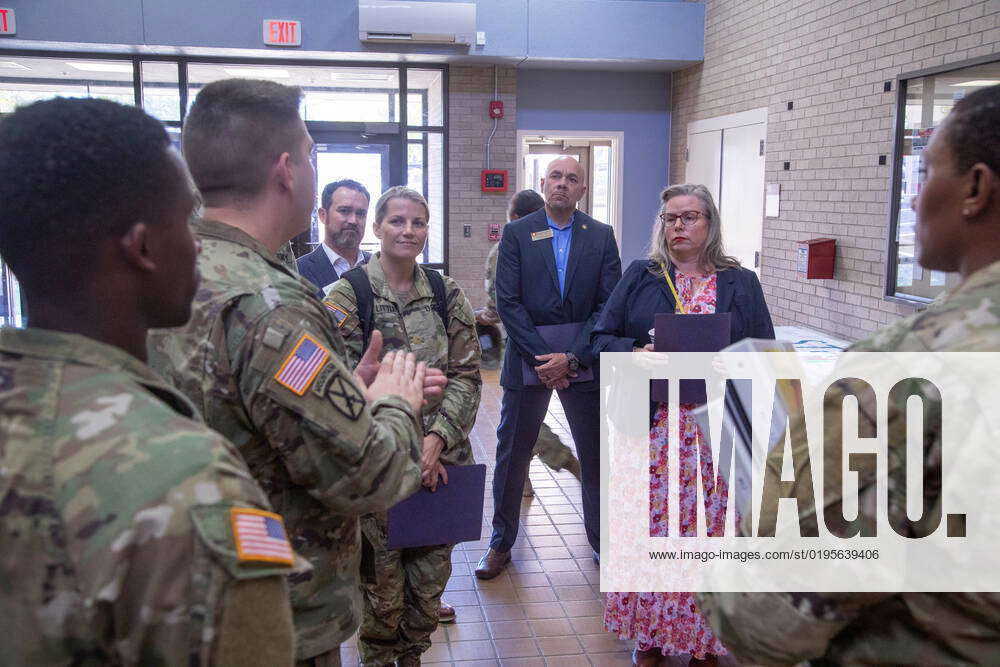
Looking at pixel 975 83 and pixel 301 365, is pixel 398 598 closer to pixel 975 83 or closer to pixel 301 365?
pixel 301 365

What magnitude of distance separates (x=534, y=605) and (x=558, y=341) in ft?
4.01

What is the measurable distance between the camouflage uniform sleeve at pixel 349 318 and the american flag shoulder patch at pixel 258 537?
187 cm

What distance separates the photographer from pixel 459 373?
2.91 m

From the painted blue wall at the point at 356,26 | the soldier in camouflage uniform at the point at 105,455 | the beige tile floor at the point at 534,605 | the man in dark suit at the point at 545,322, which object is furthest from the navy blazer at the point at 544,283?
the painted blue wall at the point at 356,26

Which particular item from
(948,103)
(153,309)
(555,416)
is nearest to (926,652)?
(153,309)

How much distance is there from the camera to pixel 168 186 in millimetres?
961

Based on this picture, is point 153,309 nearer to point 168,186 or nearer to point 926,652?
point 168,186

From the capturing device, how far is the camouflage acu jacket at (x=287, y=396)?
141cm

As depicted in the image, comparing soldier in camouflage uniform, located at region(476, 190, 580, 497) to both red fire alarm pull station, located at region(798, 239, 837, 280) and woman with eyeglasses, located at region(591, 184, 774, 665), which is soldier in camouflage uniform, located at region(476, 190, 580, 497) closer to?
woman with eyeglasses, located at region(591, 184, 774, 665)

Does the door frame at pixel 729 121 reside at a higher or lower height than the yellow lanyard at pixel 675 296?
higher

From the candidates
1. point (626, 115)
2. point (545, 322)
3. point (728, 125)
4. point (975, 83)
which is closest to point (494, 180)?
point (626, 115)

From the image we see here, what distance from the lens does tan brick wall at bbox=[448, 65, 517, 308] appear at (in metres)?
8.85

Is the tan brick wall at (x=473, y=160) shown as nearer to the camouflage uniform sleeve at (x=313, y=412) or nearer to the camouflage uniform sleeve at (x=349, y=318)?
the camouflage uniform sleeve at (x=349, y=318)

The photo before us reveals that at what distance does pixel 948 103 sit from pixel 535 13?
4.55 metres
